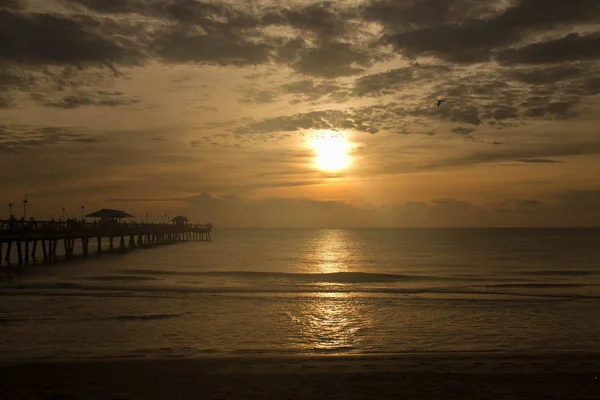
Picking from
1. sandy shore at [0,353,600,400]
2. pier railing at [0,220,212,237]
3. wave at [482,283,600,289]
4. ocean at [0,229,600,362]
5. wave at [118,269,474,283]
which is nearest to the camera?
sandy shore at [0,353,600,400]

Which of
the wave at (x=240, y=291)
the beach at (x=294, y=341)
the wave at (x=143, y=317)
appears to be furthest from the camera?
the wave at (x=240, y=291)

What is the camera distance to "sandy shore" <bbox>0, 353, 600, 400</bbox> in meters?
10.5

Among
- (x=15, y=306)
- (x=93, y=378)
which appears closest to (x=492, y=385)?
(x=93, y=378)

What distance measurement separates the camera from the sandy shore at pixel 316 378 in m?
10.5

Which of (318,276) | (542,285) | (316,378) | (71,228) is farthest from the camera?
(71,228)

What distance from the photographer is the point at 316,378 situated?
1170cm

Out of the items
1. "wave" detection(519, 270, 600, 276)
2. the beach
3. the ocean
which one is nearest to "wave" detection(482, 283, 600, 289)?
the ocean

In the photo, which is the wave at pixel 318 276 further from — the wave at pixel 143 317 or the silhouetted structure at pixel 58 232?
the wave at pixel 143 317

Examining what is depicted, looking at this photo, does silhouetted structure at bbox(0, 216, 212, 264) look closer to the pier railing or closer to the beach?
the pier railing

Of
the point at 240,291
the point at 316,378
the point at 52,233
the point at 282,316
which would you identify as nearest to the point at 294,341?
the point at 282,316

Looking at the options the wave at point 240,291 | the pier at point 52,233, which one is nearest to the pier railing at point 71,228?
the pier at point 52,233

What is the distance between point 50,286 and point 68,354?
18.1 meters

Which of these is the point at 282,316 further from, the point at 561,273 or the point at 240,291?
the point at 561,273

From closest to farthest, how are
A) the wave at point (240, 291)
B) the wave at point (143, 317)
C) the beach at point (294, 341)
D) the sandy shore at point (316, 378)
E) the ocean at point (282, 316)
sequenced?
the sandy shore at point (316, 378) → the beach at point (294, 341) → the ocean at point (282, 316) → the wave at point (143, 317) → the wave at point (240, 291)
